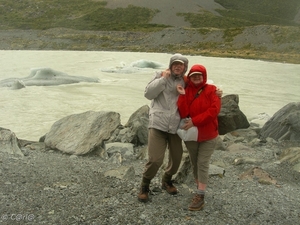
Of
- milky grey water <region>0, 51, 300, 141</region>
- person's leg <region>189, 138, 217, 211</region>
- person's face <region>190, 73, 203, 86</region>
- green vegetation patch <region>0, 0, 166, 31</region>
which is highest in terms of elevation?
green vegetation patch <region>0, 0, 166, 31</region>

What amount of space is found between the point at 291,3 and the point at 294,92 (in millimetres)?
151457

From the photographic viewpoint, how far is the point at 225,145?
8406mm

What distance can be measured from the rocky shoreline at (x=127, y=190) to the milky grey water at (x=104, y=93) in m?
3.95

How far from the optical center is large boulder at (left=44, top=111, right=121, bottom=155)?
718 cm

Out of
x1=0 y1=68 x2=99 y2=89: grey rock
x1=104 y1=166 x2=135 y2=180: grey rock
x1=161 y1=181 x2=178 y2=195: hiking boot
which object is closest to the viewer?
x1=161 y1=181 x2=178 y2=195: hiking boot

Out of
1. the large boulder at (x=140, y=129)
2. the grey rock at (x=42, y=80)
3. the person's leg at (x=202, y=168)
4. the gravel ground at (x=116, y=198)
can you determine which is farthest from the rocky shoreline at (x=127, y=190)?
the grey rock at (x=42, y=80)

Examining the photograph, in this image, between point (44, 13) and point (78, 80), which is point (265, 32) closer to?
point (78, 80)

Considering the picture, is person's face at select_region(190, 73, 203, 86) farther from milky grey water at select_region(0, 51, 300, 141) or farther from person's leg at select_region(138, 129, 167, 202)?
milky grey water at select_region(0, 51, 300, 141)

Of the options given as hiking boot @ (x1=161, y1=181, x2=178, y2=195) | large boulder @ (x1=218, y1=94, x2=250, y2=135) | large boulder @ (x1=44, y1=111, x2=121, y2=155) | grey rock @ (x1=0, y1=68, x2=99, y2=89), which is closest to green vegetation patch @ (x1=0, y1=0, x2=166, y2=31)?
grey rock @ (x1=0, y1=68, x2=99, y2=89)

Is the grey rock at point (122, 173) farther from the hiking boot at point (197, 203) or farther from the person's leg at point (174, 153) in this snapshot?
the hiking boot at point (197, 203)

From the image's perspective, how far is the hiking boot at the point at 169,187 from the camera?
482 centimetres

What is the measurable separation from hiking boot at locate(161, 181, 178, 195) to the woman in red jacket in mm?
445

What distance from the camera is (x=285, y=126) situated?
29.4 feet

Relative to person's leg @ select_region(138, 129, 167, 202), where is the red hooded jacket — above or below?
above
